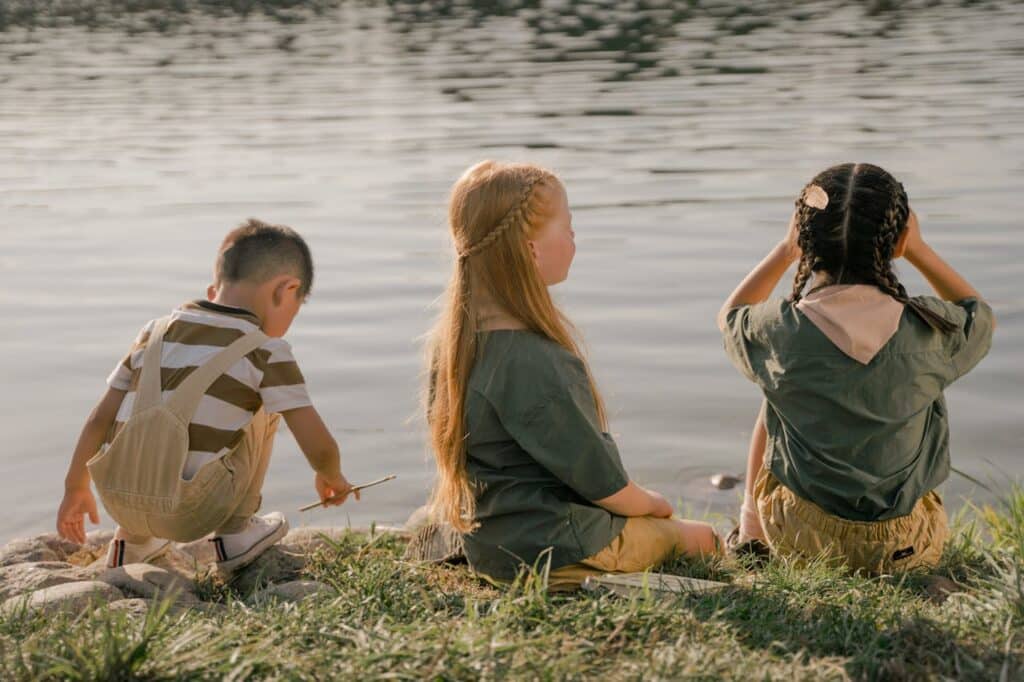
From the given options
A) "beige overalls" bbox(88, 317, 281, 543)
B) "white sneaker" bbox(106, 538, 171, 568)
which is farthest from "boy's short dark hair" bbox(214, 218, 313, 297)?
"white sneaker" bbox(106, 538, 171, 568)

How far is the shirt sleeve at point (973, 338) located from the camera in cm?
433

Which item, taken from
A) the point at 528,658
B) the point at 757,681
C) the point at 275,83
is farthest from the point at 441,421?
the point at 275,83

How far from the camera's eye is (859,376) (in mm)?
4176

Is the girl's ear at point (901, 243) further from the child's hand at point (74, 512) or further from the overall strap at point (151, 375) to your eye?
the child's hand at point (74, 512)

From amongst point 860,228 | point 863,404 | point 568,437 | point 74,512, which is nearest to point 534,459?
point 568,437

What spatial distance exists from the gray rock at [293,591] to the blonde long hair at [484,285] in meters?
0.46

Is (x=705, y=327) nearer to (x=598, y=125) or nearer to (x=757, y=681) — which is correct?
(x=757, y=681)

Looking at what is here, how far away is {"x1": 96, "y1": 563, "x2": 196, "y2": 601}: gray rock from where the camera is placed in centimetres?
427

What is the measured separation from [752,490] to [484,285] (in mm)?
1204

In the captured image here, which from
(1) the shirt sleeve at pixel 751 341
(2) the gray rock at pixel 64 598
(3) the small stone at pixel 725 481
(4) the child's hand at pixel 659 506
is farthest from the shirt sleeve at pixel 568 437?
(3) the small stone at pixel 725 481

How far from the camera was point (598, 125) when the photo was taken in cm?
1447

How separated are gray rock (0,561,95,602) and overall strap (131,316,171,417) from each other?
1.85 feet

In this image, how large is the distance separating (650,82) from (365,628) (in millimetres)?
14848

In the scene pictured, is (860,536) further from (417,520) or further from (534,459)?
(417,520)
